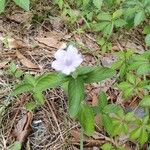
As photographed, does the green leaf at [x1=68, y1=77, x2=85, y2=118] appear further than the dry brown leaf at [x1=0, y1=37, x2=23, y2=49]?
No

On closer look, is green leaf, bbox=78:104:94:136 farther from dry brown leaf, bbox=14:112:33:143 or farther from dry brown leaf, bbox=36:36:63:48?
dry brown leaf, bbox=36:36:63:48

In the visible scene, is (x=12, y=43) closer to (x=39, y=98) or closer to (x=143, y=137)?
(x=39, y=98)

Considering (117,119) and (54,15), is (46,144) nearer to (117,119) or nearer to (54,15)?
(117,119)

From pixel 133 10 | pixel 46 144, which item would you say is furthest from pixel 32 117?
pixel 133 10

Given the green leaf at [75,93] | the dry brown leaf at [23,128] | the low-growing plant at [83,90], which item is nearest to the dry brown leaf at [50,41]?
the low-growing plant at [83,90]

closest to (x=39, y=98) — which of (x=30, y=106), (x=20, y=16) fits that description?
(x=30, y=106)

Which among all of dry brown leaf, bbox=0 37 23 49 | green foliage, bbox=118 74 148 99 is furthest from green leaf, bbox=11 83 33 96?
Answer: dry brown leaf, bbox=0 37 23 49
